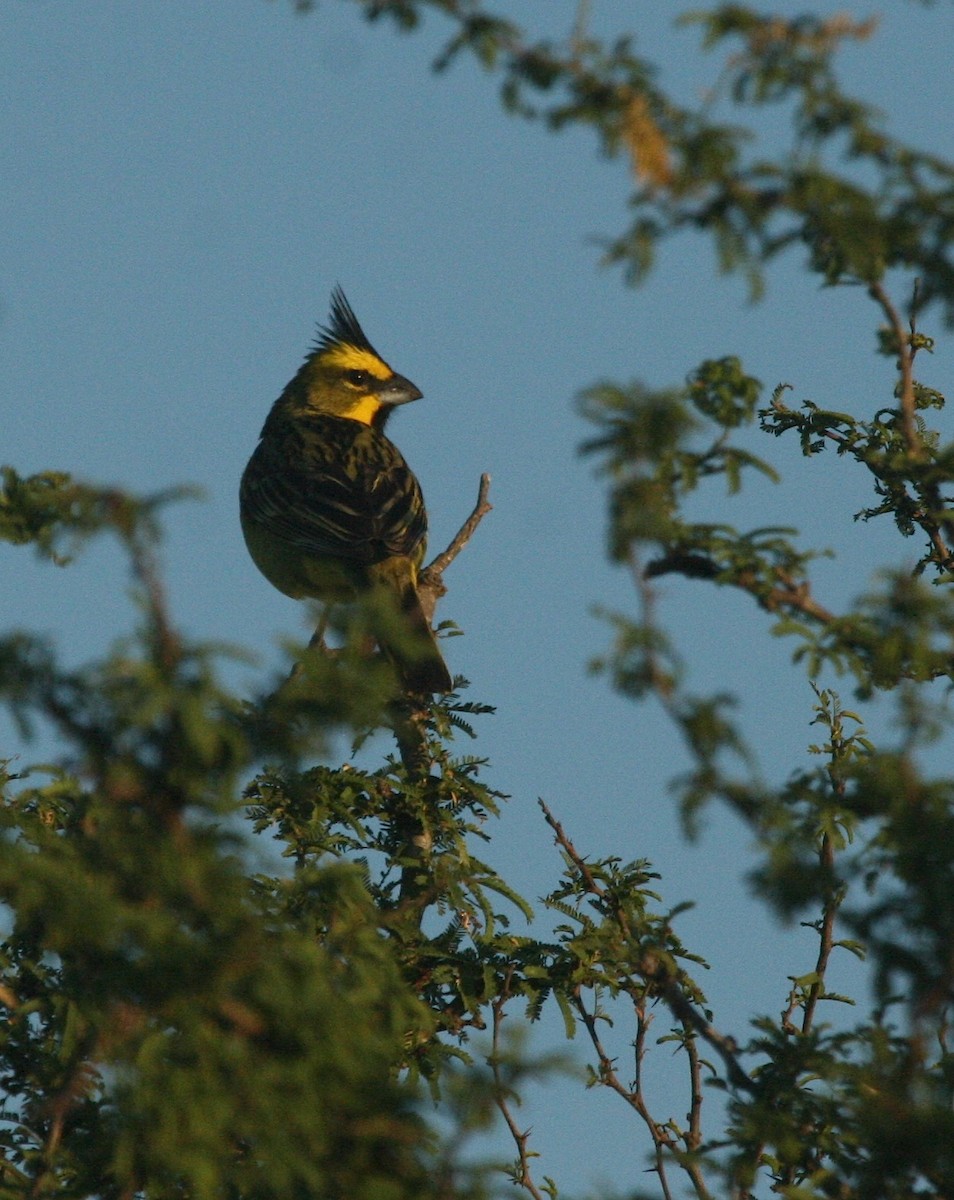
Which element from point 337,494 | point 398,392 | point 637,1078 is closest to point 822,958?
point 637,1078

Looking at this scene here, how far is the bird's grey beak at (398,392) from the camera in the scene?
36.4 ft

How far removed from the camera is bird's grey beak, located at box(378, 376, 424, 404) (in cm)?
1109

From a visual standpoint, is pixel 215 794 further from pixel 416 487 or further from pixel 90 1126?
pixel 416 487

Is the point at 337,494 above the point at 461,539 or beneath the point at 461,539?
above

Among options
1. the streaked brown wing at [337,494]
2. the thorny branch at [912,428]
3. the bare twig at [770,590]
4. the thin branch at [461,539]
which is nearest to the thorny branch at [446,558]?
the thin branch at [461,539]

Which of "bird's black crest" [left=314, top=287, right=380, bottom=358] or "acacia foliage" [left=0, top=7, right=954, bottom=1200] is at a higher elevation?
"bird's black crest" [left=314, top=287, right=380, bottom=358]

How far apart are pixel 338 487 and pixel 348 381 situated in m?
2.46

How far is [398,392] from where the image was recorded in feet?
36.5

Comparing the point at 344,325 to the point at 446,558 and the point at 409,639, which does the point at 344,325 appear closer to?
the point at 446,558

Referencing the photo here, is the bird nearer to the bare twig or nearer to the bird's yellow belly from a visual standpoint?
the bird's yellow belly

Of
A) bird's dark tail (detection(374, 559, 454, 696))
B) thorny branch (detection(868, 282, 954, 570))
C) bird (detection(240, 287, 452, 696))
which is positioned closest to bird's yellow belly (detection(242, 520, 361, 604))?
bird (detection(240, 287, 452, 696))

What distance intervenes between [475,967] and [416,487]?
15.5 ft

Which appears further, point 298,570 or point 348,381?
point 348,381

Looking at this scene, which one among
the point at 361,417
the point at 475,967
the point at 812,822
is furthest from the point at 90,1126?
the point at 361,417
